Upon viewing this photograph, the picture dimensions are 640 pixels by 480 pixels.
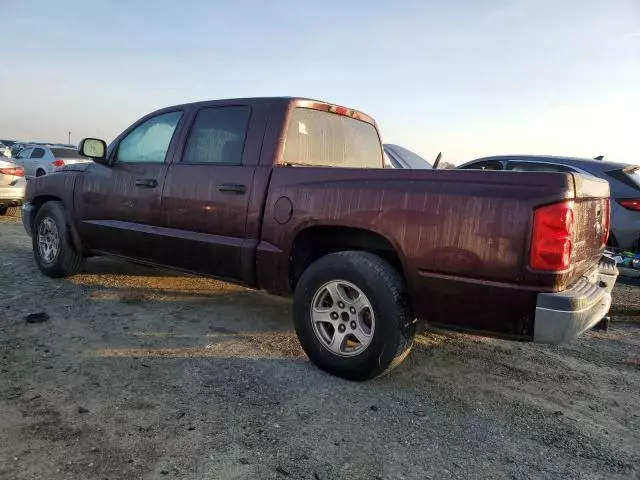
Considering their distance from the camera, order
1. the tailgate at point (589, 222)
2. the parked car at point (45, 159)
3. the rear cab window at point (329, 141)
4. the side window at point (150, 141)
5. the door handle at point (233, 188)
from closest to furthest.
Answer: the tailgate at point (589, 222), the door handle at point (233, 188), the rear cab window at point (329, 141), the side window at point (150, 141), the parked car at point (45, 159)

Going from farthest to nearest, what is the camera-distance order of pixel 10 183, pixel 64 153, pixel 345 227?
pixel 64 153, pixel 10 183, pixel 345 227

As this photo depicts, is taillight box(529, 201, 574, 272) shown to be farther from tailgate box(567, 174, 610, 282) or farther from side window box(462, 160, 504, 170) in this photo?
side window box(462, 160, 504, 170)

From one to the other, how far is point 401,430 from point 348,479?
534 millimetres

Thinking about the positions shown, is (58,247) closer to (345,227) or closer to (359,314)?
(345,227)

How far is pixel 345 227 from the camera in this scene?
3.25 meters

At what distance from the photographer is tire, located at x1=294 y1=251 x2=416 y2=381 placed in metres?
2.88

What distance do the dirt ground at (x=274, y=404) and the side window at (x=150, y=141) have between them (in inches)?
54.2

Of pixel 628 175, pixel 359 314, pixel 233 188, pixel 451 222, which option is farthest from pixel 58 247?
pixel 628 175

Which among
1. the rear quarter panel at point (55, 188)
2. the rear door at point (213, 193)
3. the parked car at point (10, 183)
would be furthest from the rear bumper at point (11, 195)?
the rear door at point (213, 193)

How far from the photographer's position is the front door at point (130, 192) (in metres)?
4.31

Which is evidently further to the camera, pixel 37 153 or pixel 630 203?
pixel 37 153

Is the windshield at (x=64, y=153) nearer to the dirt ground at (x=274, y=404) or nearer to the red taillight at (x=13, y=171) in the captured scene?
the red taillight at (x=13, y=171)

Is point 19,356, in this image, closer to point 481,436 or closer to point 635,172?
point 481,436

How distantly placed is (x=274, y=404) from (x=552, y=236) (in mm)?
1711
